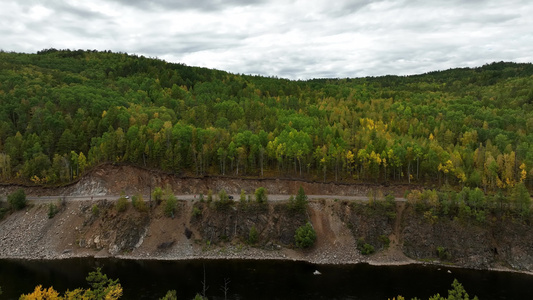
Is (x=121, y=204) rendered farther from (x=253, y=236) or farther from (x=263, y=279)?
(x=263, y=279)

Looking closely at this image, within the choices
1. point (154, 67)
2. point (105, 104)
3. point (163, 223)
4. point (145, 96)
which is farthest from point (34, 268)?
point (154, 67)

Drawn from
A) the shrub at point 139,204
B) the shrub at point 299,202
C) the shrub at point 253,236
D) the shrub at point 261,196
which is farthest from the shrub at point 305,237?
the shrub at point 139,204

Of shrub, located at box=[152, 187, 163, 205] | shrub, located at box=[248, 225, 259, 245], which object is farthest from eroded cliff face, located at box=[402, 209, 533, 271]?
shrub, located at box=[152, 187, 163, 205]

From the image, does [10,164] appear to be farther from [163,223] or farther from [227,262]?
[227,262]

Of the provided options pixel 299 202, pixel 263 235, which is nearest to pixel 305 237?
pixel 299 202

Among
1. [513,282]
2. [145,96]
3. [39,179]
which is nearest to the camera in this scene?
[513,282]
